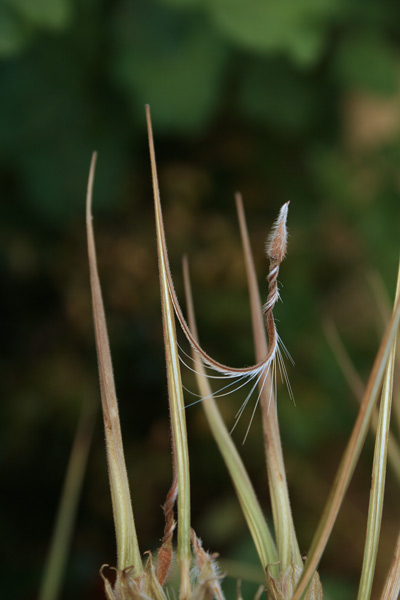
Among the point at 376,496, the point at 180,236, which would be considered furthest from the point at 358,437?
the point at 180,236

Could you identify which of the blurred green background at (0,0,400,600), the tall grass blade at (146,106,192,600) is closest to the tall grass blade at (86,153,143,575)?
the tall grass blade at (146,106,192,600)

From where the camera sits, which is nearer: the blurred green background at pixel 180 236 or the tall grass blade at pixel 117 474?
the tall grass blade at pixel 117 474

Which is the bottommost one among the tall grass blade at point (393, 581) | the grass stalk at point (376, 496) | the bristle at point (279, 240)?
the tall grass blade at point (393, 581)

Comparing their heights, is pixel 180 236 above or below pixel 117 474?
above

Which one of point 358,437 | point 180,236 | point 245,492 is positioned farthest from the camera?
point 180,236

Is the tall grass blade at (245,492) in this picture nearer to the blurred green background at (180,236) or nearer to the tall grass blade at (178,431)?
the tall grass blade at (178,431)

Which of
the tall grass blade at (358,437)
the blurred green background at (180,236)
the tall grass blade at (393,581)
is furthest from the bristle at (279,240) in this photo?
the blurred green background at (180,236)

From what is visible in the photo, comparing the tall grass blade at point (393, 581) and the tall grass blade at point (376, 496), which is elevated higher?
the tall grass blade at point (376, 496)

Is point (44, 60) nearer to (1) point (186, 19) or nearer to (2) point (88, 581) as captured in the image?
(1) point (186, 19)

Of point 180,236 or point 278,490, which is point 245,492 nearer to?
point 278,490

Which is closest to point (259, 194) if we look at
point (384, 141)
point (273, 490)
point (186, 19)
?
point (384, 141)
